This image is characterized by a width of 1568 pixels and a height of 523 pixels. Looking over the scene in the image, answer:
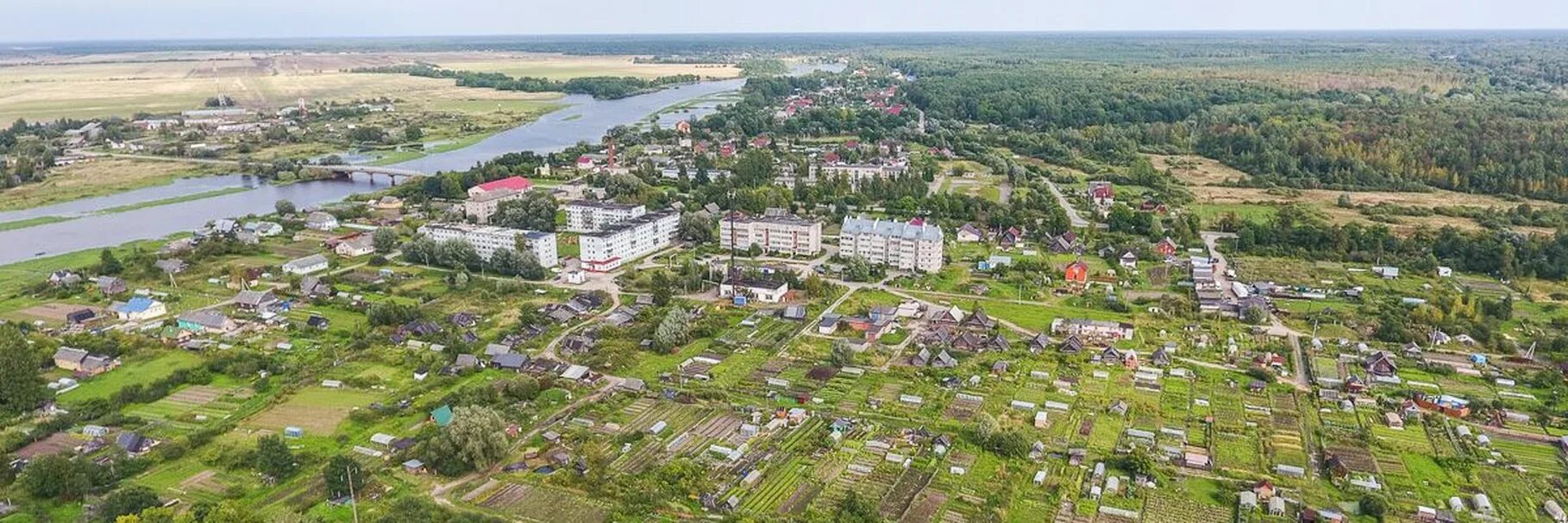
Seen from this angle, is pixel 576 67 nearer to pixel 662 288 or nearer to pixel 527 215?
pixel 527 215

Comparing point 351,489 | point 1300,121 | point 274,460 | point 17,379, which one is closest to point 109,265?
point 17,379

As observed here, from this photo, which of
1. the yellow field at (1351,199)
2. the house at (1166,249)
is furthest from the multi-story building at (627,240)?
the yellow field at (1351,199)

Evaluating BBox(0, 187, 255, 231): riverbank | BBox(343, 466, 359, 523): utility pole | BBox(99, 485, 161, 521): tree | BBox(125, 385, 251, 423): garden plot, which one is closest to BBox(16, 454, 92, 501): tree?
BBox(99, 485, 161, 521): tree

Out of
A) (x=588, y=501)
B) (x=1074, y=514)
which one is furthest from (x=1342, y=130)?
(x=588, y=501)

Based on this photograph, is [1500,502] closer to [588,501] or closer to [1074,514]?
[1074,514]

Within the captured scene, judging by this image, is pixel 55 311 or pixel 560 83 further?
pixel 560 83

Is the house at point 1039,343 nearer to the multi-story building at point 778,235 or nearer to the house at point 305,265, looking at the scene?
the multi-story building at point 778,235
